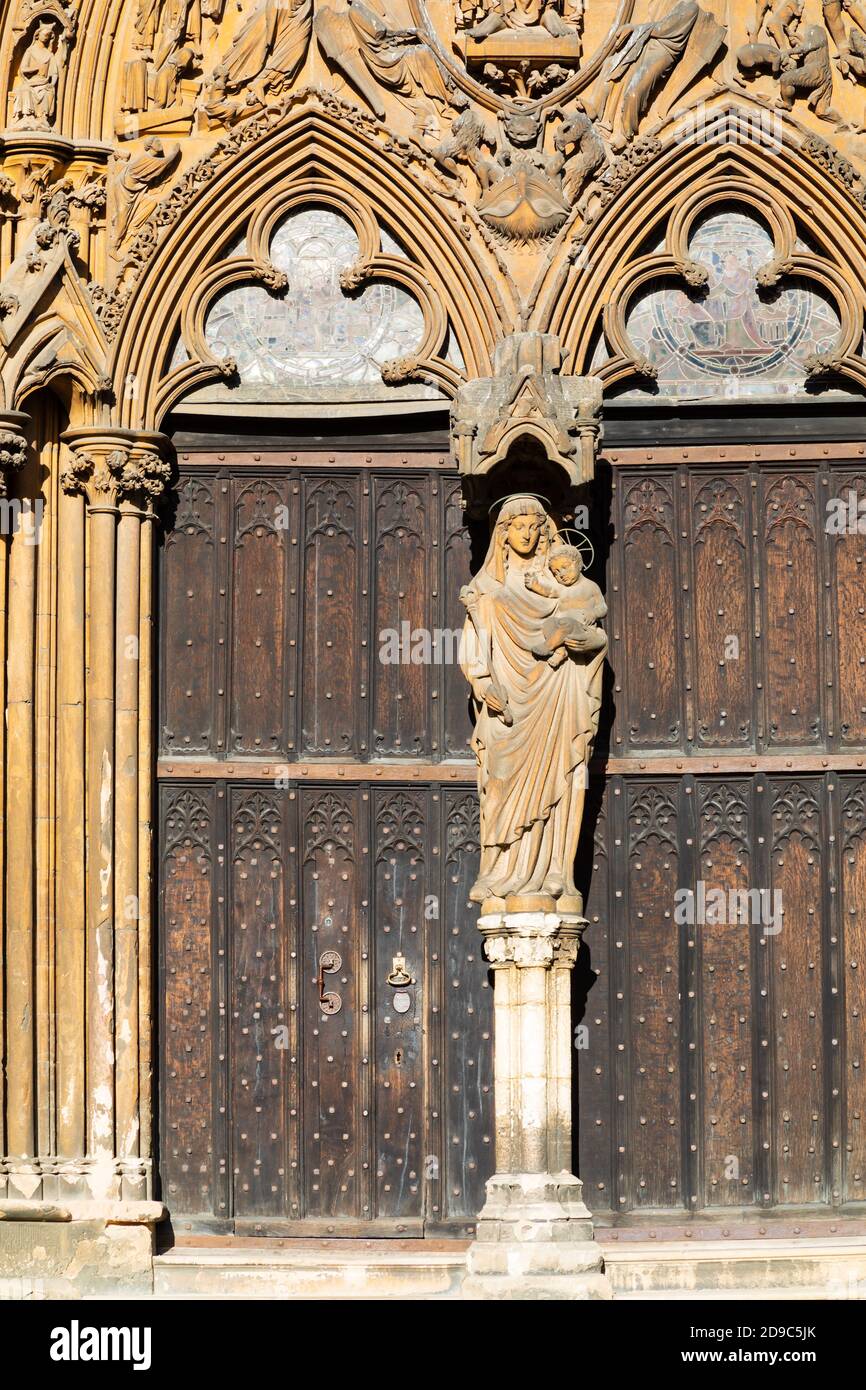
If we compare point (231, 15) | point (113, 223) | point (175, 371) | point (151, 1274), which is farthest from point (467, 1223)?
point (231, 15)

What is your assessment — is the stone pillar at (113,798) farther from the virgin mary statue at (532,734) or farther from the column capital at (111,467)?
the virgin mary statue at (532,734)

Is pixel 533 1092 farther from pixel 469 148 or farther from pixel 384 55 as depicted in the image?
pixel 384 55

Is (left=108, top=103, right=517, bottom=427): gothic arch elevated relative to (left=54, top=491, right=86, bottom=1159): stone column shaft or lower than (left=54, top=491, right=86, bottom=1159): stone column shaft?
elevated

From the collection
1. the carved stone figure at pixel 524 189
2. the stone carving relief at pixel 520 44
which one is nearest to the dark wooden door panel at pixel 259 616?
the carved stone figure at pixel 524 189

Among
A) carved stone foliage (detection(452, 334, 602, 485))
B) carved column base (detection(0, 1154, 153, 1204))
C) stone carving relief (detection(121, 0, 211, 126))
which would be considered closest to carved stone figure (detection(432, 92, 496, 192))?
carved stone foliage (detection(452, 334, 602, 485))

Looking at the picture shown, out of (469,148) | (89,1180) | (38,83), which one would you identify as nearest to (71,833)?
(89,1180)

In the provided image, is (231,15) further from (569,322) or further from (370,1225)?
(370,1225)

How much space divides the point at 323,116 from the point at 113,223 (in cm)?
121

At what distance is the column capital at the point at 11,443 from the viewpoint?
12109 millimetres

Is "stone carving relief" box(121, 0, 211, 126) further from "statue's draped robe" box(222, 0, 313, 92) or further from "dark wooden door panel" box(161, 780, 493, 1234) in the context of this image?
"dark wooden door panel" box(161, 780, 493, 1234)

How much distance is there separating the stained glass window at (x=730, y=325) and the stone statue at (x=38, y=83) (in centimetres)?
313

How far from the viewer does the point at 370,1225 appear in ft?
40.4

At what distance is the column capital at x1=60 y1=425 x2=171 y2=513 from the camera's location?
1234 centimetres

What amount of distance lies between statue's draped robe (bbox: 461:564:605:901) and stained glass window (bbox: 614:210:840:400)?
1627 mm
